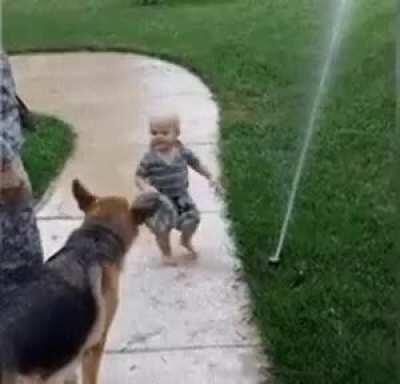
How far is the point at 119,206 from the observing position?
4.53m

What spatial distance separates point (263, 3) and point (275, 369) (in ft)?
27.4

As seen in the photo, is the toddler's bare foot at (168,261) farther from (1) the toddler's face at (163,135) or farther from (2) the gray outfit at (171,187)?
(1) the toddler's face at (163,135)

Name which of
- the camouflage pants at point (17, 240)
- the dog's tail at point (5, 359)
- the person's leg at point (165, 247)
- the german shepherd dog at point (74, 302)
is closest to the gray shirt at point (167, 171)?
the person's leg at point (165, 247)

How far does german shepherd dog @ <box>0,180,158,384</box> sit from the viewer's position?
3.88m

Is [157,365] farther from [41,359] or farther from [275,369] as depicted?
[41,359]

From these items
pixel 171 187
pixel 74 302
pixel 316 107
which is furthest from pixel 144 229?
pixel 316 107

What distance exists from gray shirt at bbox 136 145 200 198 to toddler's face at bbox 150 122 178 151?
0.04m

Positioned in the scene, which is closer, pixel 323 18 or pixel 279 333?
pixel 279 333

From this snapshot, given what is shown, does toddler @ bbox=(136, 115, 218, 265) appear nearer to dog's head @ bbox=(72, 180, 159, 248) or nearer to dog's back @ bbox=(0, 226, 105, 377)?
dog's head @ bbox=(72, 180, 159, 248)

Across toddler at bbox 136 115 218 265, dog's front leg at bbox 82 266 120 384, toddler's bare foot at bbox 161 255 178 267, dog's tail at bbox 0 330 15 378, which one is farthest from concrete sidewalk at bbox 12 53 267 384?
dog's tail at bbox 0 330 15 378

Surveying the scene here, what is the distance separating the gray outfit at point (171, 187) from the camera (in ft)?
18.0

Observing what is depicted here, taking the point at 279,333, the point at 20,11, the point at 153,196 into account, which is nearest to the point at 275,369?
the point at 279,333

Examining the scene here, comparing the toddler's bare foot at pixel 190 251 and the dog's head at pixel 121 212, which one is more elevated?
the dog's head at pixel 121 212

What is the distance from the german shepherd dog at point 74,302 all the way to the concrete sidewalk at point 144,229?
1.87 feet
